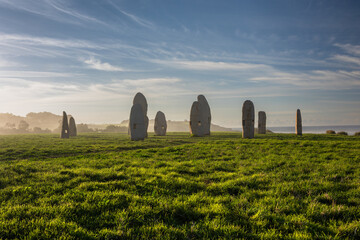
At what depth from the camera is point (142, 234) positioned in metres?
4.10

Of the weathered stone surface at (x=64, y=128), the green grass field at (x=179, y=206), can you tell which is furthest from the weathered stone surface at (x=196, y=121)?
the green grass field at (x=179, y=206)

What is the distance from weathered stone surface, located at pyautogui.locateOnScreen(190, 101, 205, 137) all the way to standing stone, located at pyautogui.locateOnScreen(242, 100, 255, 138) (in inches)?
331

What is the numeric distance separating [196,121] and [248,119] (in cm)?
952

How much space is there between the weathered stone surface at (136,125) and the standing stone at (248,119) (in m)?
13.8

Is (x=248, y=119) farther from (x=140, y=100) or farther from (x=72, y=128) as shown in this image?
(x=72, y=128)

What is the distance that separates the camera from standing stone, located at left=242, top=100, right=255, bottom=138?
1097 inches

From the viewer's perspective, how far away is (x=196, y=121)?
116 ft

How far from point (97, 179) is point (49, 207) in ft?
9.09

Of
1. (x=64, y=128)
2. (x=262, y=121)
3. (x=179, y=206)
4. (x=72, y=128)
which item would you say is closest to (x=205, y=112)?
(x=262, y=121)

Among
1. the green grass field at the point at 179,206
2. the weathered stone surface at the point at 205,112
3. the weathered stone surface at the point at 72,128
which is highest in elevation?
the weathered stone surface at the point at 205,112

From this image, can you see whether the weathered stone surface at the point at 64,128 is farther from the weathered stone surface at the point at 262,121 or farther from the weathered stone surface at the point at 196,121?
the weathered stone surface at the point at 262,121

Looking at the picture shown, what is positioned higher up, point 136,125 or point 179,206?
point 136,125

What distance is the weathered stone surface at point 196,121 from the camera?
35.0m

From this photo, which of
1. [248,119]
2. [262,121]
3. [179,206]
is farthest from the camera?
[262,121]
